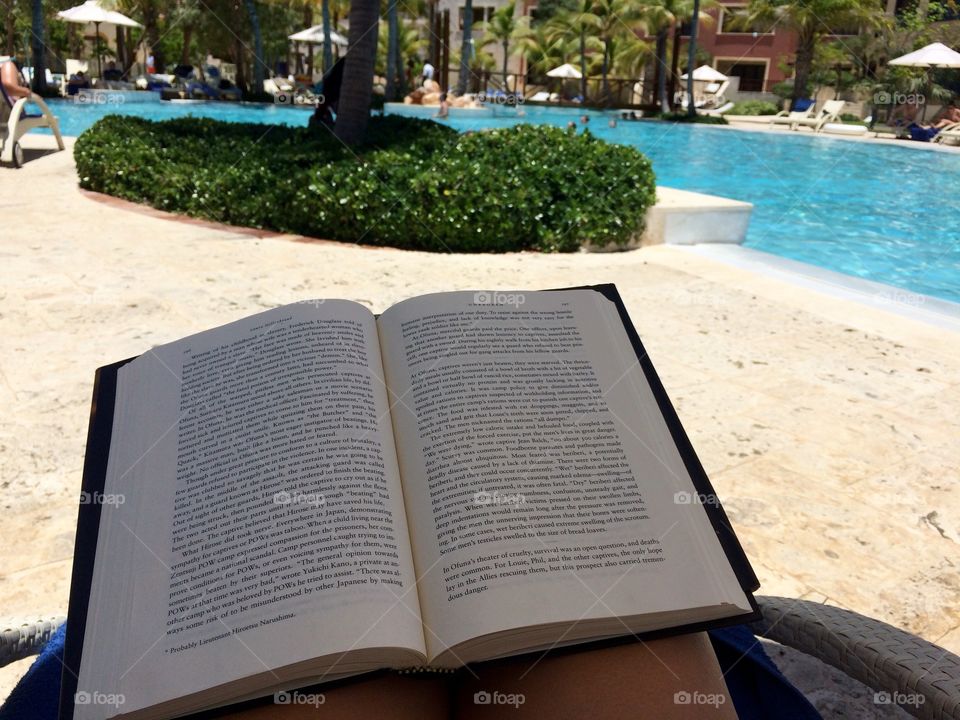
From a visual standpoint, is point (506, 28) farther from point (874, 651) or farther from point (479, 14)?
point (874, 651)

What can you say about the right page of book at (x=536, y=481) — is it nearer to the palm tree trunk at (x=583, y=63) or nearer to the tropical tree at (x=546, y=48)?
the palm tree trunk at (x=583, y=63)

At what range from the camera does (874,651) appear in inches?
51.4

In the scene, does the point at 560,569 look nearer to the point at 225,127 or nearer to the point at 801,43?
the point at 225,127

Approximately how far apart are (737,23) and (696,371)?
125 ft

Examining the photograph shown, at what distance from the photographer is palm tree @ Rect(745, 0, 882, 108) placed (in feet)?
92.2

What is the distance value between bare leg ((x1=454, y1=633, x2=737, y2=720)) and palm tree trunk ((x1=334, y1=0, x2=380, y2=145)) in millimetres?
7585

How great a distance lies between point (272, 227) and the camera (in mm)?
6805

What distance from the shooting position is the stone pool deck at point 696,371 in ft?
7.86

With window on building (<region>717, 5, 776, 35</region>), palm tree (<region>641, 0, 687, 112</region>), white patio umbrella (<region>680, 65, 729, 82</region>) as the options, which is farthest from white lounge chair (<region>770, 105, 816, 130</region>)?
window on building (<region>717, 5, 776, 35</region>)

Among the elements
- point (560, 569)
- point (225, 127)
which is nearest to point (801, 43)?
point (225, 127)

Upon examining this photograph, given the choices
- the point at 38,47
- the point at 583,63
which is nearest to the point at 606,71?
the point at 583,63

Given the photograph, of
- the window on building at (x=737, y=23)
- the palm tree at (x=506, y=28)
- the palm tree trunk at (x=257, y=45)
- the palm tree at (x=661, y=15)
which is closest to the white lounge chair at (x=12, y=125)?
the palm tree trunk at (x=257, y=45)

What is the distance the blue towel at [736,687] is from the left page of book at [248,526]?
43 cm

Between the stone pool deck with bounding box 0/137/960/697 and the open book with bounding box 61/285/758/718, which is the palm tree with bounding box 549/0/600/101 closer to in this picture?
the stone pool deck with bounding box 0/137/960/697
